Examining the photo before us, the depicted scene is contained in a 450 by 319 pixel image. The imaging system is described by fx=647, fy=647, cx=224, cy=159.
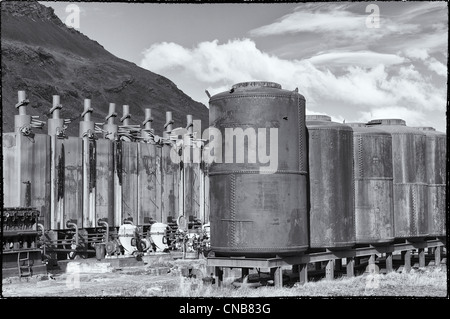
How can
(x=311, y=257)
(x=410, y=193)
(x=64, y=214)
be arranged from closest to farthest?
(x=311, y=257), (x=410, y=193), (x=64, y=214)

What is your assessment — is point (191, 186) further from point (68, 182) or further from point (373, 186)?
point (373, 186)

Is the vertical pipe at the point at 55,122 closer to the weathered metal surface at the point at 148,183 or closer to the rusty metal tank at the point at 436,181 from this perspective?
the weathered metal surface at the point at 148,183

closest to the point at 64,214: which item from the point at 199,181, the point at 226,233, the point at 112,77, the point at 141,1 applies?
Answer: the point at 199,181

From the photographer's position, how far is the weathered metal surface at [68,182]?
26.4 m

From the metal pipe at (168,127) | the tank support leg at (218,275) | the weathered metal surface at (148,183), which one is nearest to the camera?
the tank support leg at (218,275)

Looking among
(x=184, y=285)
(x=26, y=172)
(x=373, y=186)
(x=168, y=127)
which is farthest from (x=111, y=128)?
(x=184, y=285)

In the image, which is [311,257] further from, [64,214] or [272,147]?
[64,214]

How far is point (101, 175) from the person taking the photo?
29094mm

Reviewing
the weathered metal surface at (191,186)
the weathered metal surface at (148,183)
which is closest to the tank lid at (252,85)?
the weathered metal surface at (148,183)

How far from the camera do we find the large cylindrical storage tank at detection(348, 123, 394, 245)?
17.4 meters

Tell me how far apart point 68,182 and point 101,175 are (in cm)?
231

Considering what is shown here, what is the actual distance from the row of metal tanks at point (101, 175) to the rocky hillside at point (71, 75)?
61503 mm

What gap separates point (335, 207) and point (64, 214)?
14288 mm
